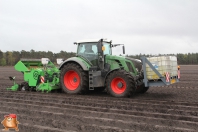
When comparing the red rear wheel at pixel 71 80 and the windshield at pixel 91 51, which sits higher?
the windshield at pixel 91 51

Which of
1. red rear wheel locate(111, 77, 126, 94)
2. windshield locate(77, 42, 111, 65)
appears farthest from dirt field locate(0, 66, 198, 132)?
windshield locate(77, 42, 111, 65)

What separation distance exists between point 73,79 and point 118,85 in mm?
2090

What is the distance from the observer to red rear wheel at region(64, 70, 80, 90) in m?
8.75

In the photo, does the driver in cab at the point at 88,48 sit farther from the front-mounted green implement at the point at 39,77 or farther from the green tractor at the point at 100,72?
the front-mounted green implement at the point at 39,77

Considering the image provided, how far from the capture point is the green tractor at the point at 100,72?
7.55 meters

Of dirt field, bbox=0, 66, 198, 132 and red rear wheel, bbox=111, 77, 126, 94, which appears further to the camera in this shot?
red rear wheel, bbox=111, 77, 126, 94

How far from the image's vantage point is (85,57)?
870 cm

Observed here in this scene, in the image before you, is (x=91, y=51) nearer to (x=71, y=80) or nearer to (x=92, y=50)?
(x=92, y=50)

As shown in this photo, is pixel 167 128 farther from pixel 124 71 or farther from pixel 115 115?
pixel 124 71

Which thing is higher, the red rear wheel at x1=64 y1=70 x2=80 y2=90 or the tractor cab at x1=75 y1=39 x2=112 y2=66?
the tractor cab at x1=75 y1=39 x2=112 y2=66

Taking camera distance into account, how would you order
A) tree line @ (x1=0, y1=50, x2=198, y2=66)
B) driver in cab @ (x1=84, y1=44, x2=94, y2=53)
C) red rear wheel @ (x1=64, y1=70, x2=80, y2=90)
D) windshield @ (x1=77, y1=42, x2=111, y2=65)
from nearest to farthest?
windshield @ (x1=77, y1=42, x2=111, y2=65)
driver in cab @ (x1=84, y1=44, x2=94, y2=53)
red rear wheel @ (x1=64, y1=70, x2=80, y2=90)
tree line @ (x1=0, y1=50, x2=198, y2=66)

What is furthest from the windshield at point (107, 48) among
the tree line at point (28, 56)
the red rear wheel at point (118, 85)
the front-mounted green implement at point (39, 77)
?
the tree line at point (28, 56)

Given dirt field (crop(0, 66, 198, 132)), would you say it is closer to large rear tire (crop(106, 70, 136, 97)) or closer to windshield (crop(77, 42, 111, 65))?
large rear tire (crop(106, 70, 136, 97))

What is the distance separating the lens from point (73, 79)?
888 cm
